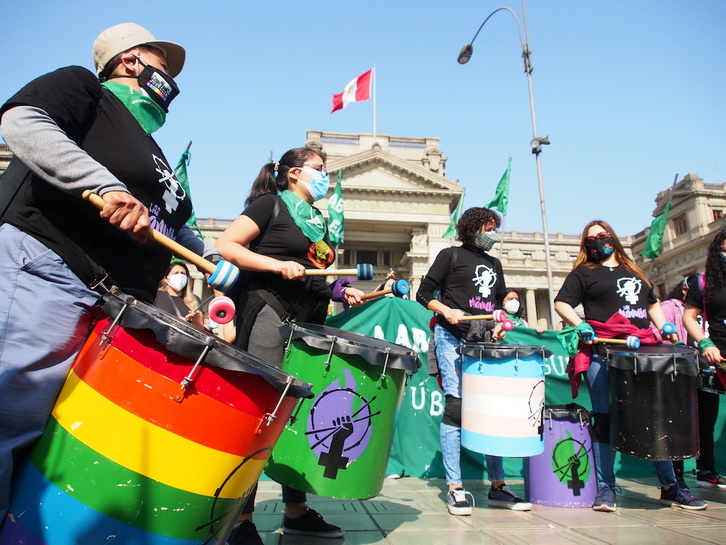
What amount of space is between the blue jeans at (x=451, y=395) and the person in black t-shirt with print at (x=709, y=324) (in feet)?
6.39

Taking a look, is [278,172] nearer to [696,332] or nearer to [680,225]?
[696,332]

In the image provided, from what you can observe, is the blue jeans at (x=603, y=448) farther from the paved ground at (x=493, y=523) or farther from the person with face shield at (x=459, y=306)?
the person with face shield at (x=459, y=306)

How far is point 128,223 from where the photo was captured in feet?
4.39

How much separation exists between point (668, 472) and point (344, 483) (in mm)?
2808

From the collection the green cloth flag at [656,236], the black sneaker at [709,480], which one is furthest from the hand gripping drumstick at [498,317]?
the green cloth flag at [656,236]

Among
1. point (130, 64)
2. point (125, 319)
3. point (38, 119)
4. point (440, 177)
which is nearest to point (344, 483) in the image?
point (125, 319)

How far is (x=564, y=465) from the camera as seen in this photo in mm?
3441

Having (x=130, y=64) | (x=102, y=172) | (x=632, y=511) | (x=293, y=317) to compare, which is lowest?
(x=632, y=511)

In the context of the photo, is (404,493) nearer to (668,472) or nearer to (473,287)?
(473,287)

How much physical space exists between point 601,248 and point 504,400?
171 centimetres

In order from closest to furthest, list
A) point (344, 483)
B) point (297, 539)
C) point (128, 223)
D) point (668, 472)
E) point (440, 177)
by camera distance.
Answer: point (128, 223), point (344, 483), point (297, 539), point (668, 472), point (440, 177)

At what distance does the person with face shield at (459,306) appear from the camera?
3416 millimetres

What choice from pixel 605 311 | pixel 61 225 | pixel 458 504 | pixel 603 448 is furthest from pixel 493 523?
pixel 61 225

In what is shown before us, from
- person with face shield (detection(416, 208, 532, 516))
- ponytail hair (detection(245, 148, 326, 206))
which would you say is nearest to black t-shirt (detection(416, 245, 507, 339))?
person with face shield (detection(416, 208, 532, 516))
